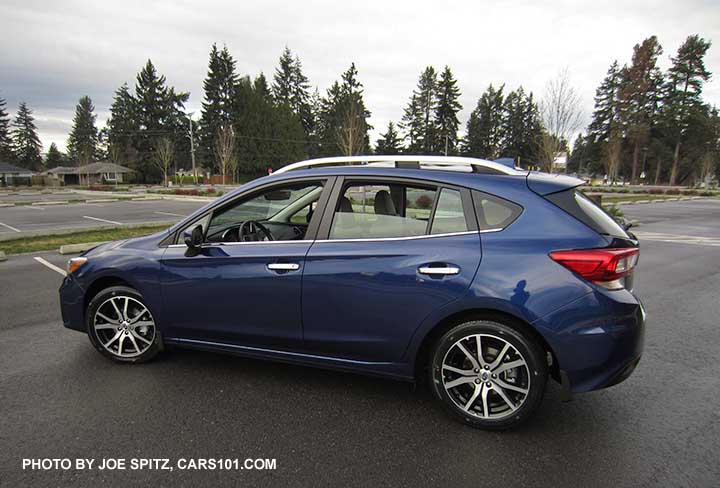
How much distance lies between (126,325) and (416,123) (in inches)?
3003

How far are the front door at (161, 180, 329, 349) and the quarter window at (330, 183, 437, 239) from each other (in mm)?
209

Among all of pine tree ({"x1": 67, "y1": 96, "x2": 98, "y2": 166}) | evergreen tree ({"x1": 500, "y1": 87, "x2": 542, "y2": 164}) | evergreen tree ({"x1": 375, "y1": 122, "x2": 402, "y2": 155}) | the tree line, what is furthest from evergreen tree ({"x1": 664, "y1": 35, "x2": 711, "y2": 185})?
pine tree ({"x1": 67, "y1": 96, "x2": 98, "y2": 166})

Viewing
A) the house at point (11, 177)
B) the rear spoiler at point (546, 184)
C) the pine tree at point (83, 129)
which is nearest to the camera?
the rear spoiler at point (546, 184)

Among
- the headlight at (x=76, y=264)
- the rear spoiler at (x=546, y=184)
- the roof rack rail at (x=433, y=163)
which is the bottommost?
the headlight at (x=76, y=264)

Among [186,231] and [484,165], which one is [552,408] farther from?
[186,231]

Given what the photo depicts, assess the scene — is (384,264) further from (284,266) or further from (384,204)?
(284,266)

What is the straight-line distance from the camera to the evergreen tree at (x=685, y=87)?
6141cm

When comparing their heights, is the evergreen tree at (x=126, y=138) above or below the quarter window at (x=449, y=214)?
above

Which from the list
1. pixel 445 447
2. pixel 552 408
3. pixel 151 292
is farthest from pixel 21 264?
pixel 552 408

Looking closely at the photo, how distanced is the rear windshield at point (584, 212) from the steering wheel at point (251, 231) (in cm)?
226

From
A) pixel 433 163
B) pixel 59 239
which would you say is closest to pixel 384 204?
pixel 433 163

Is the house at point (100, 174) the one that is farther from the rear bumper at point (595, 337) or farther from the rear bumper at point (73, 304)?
the rear bumper at point (595, 337)

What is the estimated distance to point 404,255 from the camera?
8.94ft

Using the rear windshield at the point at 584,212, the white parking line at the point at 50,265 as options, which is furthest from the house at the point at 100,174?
the rear windshield at the point at 584,212
